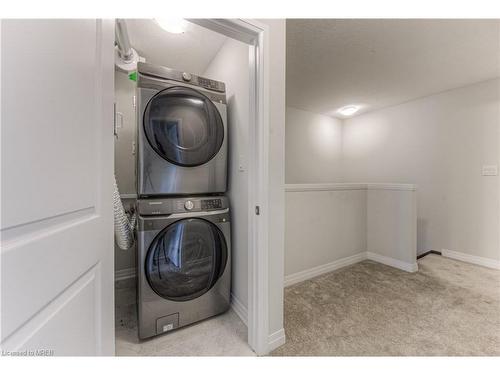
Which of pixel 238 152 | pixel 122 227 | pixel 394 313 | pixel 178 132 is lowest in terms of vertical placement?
pixel 394 313

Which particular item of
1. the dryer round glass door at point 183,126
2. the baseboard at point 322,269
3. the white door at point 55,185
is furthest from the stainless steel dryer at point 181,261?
the baseboard at point 322,269

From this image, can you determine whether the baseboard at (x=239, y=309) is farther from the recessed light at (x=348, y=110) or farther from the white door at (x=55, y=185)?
the recessed light at (x=348, y=110)

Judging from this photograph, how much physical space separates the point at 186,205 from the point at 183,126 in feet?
1.80

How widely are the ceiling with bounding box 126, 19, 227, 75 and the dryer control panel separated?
4.23 ft

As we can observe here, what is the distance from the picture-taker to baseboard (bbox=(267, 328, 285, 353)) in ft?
3.97

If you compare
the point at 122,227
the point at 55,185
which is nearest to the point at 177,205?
the point at 122,227

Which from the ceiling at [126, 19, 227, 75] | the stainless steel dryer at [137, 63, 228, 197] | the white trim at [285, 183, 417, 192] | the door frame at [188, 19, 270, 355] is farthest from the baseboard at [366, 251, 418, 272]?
the ceiling at [126, 19, 227, 75]

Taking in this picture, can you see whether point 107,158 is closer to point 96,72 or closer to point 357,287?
point 96,72

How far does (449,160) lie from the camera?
8.95ft

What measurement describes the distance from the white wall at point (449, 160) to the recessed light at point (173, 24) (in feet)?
10.8

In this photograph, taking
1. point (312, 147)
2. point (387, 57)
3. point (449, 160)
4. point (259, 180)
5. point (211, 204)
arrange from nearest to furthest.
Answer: point (259, 180), point (211, 204), point (387, 57), point (449, 160), point (312, 147)

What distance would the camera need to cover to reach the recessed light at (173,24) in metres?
1.45

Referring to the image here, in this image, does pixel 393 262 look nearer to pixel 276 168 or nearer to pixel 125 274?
pixel 276 168
